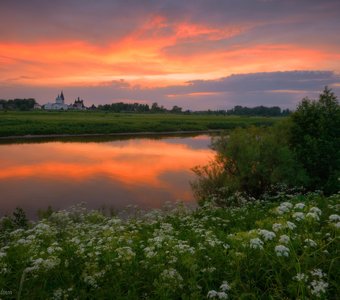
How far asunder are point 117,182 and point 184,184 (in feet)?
17.0

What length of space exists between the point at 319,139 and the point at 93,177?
56.8 feet

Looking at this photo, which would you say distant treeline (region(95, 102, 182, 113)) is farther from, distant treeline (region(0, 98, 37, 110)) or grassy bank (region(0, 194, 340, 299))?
grassy bank (region(0, 194, 340, 299))

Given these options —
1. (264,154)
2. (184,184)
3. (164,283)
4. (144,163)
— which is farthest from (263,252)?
(144,163)

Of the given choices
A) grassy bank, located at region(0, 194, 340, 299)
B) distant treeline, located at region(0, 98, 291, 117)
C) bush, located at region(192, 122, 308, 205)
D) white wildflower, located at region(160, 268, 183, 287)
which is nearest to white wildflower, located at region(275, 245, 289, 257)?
grassy bank, located at region(0, 194, 340, 299)

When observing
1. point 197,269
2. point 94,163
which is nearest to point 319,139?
point 197,269

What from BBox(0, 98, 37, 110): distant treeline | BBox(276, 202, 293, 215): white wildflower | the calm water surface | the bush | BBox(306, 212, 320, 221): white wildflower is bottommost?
the calm water surface

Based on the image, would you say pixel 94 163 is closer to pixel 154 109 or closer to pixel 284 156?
pixel 284 156

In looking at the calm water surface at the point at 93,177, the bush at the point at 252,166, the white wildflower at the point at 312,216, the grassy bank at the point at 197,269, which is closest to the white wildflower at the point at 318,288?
the grassy bank at the point at 197,269

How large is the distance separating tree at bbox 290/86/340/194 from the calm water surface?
25.2 ft

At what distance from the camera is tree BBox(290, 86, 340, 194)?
19.0 meters

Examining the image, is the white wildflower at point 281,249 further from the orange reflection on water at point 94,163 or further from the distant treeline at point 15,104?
the distant treeline at point 15,104

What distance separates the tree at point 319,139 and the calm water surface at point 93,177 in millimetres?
7689

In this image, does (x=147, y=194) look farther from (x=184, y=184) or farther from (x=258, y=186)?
(x=258, y=186)

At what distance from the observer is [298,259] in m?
4.66
